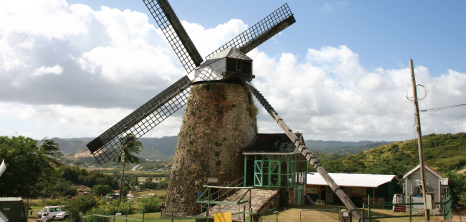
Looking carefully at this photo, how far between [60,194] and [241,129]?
61066mm

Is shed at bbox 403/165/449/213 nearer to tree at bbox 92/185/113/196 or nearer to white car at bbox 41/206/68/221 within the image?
white car at bbox 41/206/68/221

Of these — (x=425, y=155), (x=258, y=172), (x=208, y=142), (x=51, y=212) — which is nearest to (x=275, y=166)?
(x=258, y=172)

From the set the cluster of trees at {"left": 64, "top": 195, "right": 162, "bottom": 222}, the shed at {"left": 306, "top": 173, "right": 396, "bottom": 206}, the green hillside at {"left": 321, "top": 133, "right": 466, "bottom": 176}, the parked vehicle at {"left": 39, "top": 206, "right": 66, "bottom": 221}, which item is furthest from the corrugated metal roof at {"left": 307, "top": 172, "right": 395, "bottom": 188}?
the green hillside at {"left": 321, "top": 133, "right": 466, "bottom": 176}

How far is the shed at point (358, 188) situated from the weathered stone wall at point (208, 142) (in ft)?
38.8

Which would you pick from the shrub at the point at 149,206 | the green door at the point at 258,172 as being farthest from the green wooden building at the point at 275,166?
the shrub at the point at 149,206

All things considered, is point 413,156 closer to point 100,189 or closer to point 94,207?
point 100,189

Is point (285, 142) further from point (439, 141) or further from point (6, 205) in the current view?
point (439, 141)

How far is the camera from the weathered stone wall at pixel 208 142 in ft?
78.7

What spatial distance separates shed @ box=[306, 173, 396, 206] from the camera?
3241 cm

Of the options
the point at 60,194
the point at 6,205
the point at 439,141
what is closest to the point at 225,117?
the point at 6,205

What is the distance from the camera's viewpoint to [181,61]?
28.0 metres

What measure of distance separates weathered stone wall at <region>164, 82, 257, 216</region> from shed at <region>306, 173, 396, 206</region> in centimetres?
1182

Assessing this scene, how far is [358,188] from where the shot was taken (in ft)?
111

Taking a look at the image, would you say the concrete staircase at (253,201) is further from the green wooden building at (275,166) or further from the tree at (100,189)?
the tree at (100,189)
